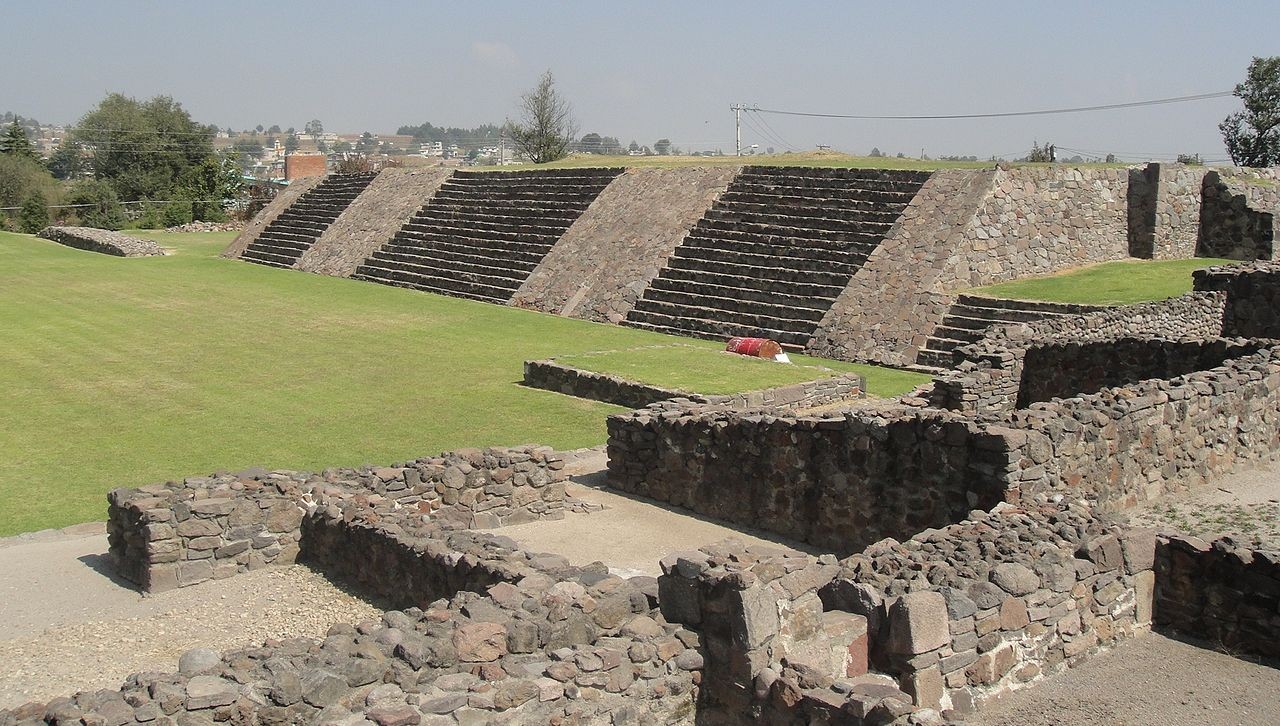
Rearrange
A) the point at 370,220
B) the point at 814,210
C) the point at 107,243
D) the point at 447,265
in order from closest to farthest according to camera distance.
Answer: the point at 814,210 < the point at 447,265 < the point at 370,220 < the point at 107,243

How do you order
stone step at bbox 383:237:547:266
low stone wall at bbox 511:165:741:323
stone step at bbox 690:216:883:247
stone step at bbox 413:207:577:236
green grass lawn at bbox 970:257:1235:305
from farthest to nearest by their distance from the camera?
stone step at bbox 413:207:577:236 → stone step at bbox 383:237:547:266 → low stone wall at bbox 511:165:741:323 → stone step at bbox 690:216:883:247 → green grass lawn at bbox 970:257:1235:305

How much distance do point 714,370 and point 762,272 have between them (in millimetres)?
7939

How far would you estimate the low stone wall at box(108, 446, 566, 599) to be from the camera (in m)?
10.7

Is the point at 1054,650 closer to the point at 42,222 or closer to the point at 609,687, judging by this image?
the point at 609,687

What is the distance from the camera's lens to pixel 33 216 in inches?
2274

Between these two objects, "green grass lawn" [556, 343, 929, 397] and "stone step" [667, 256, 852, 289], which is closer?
"green grass lawn" [556, 343, 929, 397]

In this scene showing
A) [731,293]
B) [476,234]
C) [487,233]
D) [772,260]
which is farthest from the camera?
[476,234]

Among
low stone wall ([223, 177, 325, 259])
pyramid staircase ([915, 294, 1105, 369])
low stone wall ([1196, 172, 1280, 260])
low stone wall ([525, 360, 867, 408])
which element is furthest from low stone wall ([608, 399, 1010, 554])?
low stone wall ([223, 177, 325, 259])

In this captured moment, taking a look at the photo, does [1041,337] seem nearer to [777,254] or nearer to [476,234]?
[777,254]

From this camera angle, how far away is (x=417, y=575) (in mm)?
9773

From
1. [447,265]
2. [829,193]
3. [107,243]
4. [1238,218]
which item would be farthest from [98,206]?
[1238,218]

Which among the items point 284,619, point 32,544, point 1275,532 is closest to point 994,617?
point 1275,532

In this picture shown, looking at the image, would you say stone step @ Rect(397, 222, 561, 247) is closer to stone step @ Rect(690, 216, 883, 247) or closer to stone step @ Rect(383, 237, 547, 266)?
stone step @ Rect(383, 237, 547, 266)

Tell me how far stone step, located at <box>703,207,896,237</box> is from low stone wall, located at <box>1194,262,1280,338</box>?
8.46 metres
